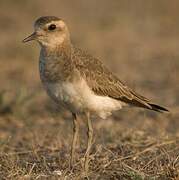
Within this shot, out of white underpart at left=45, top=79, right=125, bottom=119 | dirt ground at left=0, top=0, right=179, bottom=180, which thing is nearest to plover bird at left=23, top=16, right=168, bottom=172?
white underpart at left=45, top=79, right=125, bottom=119

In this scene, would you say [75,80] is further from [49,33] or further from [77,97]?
[49,33]

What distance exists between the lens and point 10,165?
6.33 metres

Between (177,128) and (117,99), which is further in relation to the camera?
(177,128)

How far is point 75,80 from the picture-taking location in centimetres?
634

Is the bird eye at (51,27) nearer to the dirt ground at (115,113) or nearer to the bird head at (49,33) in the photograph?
the bird head at (49,33)

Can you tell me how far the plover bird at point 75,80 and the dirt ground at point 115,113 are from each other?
0.43 meters

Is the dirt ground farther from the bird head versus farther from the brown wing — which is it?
the bird head

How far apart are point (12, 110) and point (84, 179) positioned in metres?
3.10

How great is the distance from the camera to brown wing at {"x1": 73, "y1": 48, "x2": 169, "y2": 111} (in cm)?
659

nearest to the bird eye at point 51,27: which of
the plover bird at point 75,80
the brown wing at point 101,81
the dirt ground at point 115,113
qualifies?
the plover bird at point 75,80

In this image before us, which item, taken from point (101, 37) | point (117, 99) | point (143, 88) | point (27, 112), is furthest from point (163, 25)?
point (117, 99)

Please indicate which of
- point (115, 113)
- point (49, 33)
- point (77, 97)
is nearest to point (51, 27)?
point (49, 33)

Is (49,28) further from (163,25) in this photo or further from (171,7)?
(171,7)

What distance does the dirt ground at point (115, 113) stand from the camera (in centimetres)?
646
